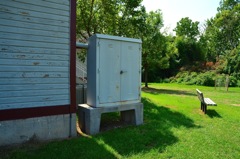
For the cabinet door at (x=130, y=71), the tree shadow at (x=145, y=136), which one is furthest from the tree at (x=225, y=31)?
the cabinet door at (x=130, y=71)

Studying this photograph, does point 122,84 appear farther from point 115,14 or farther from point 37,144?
point 115,14

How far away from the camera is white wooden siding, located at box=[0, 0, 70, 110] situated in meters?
4.51

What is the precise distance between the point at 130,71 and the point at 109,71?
2.29ft

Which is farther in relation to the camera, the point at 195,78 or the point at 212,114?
the point at 195,78

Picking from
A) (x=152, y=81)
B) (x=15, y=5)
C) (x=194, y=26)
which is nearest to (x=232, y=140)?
(x=15, y=5)

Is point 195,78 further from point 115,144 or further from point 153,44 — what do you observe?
point 115,144

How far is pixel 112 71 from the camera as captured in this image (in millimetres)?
5914

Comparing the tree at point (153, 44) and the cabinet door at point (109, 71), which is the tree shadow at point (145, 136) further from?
the tree at point (153, 44)

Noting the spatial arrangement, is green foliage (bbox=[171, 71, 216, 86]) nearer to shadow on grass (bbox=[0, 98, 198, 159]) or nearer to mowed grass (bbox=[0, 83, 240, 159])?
mowed grass (bbox=[0, 83, 240, 159])

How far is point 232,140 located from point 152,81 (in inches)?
1068

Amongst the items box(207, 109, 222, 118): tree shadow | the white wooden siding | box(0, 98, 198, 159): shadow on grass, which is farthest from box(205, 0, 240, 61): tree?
the white wooden siding

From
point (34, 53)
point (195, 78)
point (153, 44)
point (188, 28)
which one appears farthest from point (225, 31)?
point (34, 53)

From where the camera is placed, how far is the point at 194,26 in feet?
169

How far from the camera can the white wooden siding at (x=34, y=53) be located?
14.8 ft
